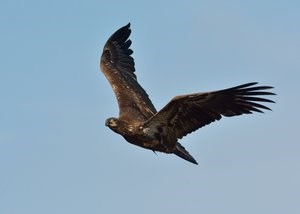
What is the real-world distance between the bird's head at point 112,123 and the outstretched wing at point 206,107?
0.86m

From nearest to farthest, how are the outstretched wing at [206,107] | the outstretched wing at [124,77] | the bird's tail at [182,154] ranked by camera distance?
the outstretched wing at [206,107], the bird's tail at [182,154], the outstretched wing at [124,77]

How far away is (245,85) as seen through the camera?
1517 centimetres

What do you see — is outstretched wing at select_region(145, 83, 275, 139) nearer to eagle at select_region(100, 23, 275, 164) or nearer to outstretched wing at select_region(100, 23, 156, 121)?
eagle at select_region(100, 23, 275, 164)

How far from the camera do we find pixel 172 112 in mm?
16031

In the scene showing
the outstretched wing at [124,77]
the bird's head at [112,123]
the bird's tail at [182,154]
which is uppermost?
the outstretched wing at [124,77]

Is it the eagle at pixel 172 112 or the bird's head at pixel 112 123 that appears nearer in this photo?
the eagle at pixel 172 112

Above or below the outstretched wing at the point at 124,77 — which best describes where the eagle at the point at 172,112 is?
below

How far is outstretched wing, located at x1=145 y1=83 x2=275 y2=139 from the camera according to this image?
1547 centimetres

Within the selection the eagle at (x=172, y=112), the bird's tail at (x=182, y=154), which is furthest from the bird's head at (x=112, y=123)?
the bird's tail at (x=182, y=154)

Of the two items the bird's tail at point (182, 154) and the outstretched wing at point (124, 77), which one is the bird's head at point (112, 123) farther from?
the bird's tail at point (182, 154)

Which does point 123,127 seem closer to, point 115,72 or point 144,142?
point 144,142

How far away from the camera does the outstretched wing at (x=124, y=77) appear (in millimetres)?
18453

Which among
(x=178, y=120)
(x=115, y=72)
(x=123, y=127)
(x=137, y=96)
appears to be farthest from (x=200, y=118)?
(x=115, y=72)

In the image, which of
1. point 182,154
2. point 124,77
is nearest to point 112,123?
point 182,154
